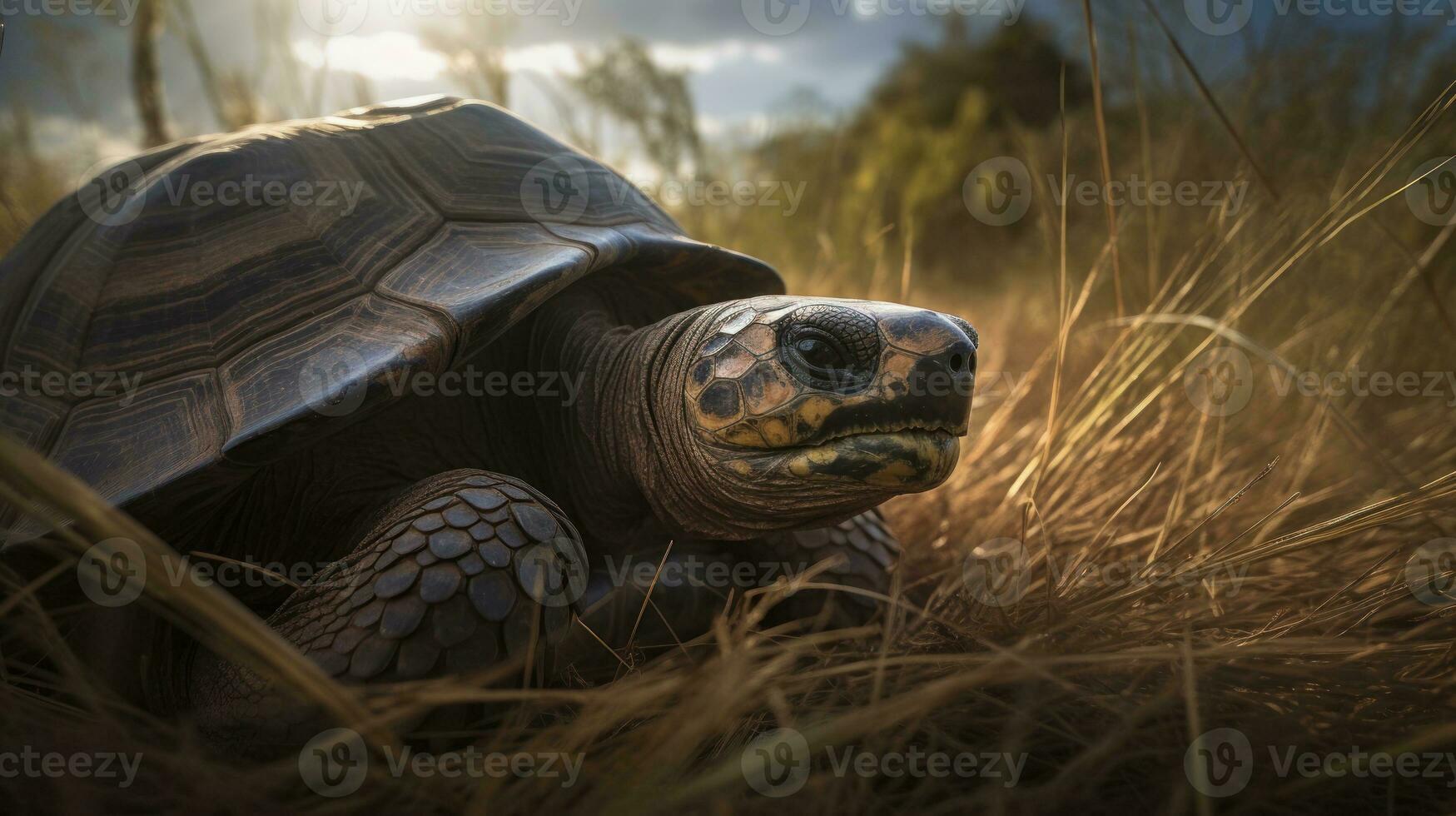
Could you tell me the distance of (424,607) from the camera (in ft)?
4.47

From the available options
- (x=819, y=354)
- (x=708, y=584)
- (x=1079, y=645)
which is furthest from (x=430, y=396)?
(x=1079, y=645)

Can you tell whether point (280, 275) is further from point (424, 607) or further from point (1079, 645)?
point (1079, 645)

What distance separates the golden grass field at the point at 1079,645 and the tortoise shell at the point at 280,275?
0.32 meters

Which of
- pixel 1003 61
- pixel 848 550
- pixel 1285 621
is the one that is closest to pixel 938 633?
pixel 848 550

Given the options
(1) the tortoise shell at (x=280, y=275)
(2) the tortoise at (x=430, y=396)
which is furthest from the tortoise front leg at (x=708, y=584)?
(1) the tortoise shell at (x=280, y=275)

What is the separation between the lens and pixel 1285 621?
173cm

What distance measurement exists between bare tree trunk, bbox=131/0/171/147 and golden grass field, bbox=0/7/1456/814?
219 inches

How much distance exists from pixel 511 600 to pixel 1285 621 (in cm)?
170

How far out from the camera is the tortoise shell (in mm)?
1640

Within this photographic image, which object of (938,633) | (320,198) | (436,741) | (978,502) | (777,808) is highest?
(320,198)

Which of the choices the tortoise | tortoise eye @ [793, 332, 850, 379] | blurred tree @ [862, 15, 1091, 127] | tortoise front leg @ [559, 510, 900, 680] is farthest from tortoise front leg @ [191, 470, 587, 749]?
blurred tree @ [862, 15, 1091, 127]

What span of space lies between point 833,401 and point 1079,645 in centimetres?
68

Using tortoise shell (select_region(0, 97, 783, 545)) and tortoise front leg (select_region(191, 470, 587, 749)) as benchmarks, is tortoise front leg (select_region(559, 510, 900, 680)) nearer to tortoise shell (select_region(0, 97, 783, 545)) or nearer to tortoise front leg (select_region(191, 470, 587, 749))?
tortoise front leg (select_region(191, 470, 587, 749))

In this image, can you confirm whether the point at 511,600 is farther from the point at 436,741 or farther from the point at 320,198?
the point at 320,198
